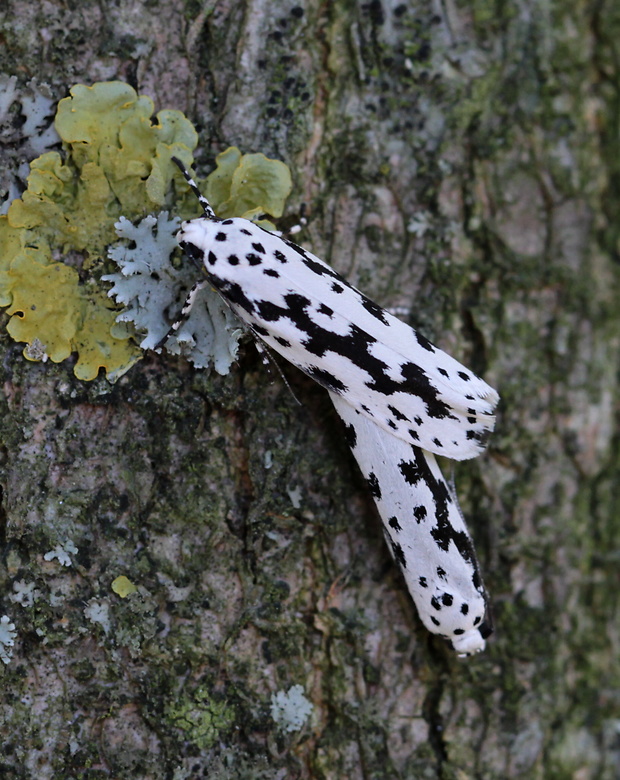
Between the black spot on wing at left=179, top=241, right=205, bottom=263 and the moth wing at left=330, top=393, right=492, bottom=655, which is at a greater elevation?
the black spot on wing at left=179, top=241, right=205, bottom=263

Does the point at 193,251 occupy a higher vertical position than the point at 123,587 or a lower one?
higher

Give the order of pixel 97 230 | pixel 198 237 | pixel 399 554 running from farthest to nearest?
pixel 399 554
pixel 97 230
pixel 198 237

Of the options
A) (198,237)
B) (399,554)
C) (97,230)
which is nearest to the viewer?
(198,237)

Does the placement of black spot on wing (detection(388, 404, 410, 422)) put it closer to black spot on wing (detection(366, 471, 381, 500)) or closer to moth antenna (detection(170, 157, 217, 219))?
black spot on wing (detection(366, 471, 381, 500))

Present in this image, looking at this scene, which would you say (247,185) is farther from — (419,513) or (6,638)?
(6,638)

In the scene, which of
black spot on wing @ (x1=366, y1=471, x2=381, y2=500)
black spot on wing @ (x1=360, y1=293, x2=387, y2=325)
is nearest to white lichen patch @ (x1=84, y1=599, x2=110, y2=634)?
black spot on wing @ (x1=366, y1=471, x2=381, y2=500)

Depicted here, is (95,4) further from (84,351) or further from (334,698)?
(334,698)

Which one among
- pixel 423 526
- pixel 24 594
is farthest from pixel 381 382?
pixel 24 594
